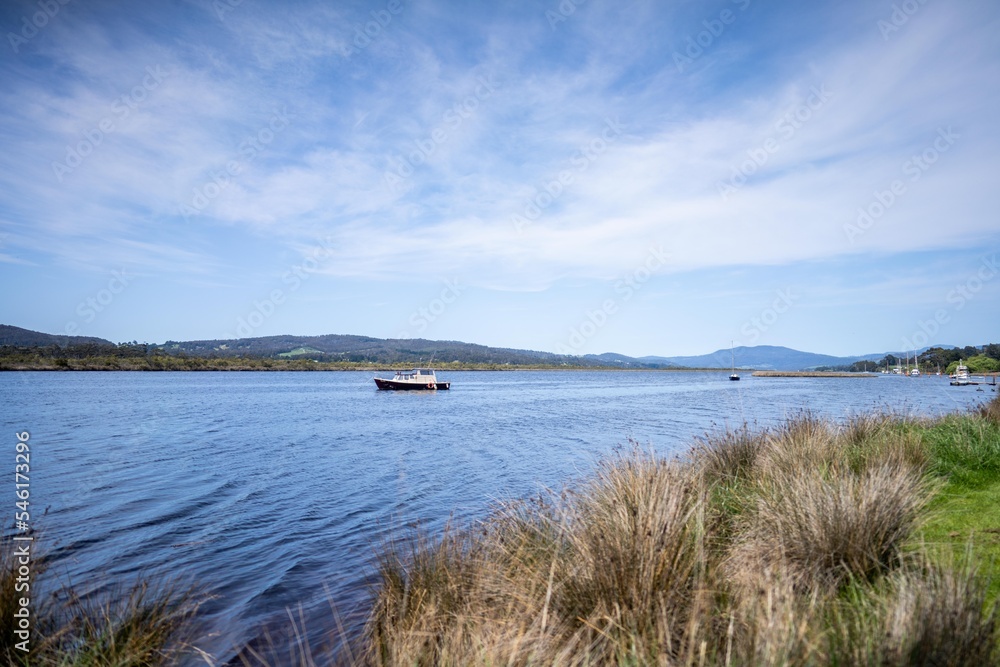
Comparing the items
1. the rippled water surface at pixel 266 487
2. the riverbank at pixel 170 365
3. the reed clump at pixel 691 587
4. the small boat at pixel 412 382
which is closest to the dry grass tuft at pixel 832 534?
the reed clump at pixel 691 587

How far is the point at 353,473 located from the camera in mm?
16297

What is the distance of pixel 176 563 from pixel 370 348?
191 meters

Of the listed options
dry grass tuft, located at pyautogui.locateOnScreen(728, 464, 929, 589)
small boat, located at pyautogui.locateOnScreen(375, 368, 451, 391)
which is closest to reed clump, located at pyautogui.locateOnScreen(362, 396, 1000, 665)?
dry grass tuft, located at pyautogui.locateOnScreen(728, 464, 929, 589)

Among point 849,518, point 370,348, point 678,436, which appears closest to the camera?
point 849,518

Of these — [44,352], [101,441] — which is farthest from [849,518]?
[44,352]

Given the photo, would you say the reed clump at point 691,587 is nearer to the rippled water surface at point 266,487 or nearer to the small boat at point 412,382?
the rippled water surface at point 266,487

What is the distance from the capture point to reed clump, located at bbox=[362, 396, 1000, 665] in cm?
307

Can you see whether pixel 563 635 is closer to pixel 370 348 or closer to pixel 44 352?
pixel 44 352

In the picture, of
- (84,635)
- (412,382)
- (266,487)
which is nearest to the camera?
(84,635)

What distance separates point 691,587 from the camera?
4.33 meters

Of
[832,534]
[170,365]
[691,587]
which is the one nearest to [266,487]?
[691,587]

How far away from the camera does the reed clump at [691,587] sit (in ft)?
10.1

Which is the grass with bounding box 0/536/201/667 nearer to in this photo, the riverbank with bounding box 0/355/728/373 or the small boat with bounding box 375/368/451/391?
the small boat with bounding box 375/368/451/391

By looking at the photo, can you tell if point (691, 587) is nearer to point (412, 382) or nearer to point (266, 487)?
point (266, 487)
